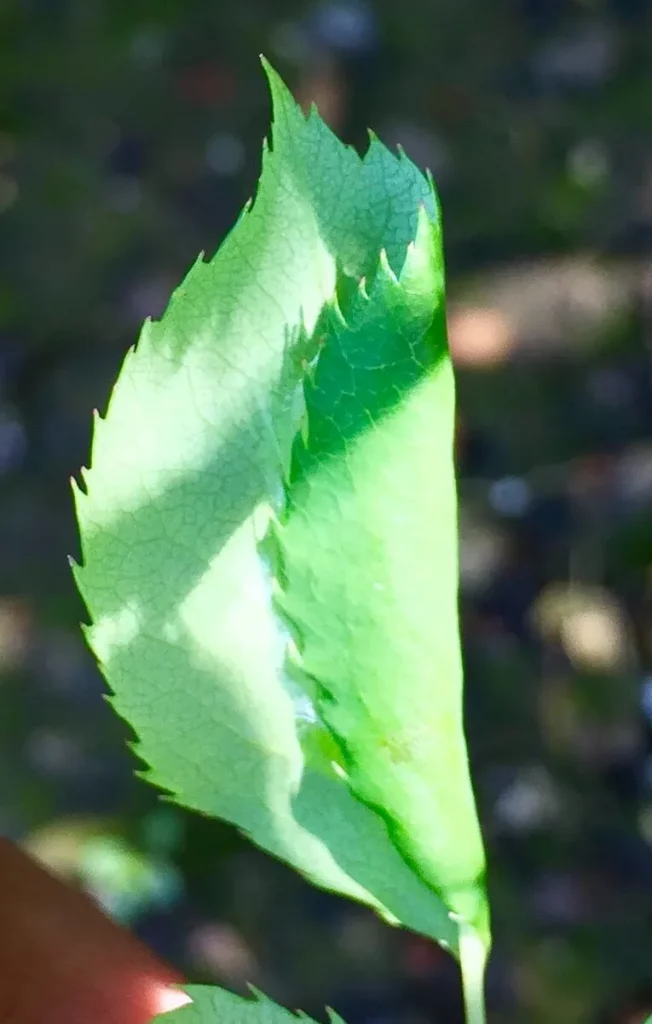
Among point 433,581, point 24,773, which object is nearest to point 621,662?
point 24,773

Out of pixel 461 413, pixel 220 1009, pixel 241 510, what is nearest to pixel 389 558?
pixel 241 510

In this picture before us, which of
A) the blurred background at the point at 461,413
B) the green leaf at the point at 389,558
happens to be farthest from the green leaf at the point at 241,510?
the blurred background at the point at 461,413

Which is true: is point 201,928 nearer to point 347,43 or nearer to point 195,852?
point 195,852

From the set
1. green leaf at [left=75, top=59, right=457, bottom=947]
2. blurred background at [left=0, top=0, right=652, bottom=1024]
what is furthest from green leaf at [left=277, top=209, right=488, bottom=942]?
blurred background at [left=0, top=0, right=652, bottom=1024]

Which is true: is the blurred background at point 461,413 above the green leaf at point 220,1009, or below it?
below

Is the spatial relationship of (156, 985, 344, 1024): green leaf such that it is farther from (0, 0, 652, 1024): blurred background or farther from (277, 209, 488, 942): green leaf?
(0, 0, 652, 1024): blurred background

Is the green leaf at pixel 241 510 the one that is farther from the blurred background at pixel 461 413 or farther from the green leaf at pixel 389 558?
the blurred background at pixel 461 413

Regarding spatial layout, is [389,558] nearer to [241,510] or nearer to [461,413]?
[241,510]
